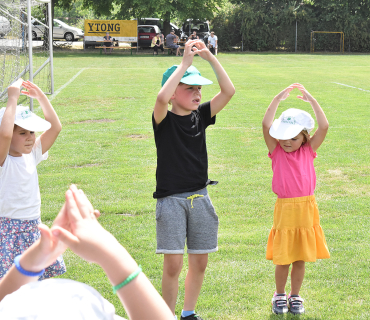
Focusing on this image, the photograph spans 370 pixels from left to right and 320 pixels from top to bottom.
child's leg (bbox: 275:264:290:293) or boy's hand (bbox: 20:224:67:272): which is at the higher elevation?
boy's hand (bbox: 20:224:67:272)

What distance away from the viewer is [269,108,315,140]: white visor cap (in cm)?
348

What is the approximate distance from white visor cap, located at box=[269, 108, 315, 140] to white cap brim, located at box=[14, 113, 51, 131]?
63.4 inches

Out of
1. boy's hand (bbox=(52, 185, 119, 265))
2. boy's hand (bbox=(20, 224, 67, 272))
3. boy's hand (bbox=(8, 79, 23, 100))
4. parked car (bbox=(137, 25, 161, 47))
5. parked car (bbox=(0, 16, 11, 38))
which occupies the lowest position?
boy's hand (bbox=(20, 224, 67, 272))

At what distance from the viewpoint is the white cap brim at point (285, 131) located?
136 inches

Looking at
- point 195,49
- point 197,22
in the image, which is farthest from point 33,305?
point 197,22

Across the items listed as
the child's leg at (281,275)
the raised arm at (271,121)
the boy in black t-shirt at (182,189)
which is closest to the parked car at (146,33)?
the raised arm at (271,121)

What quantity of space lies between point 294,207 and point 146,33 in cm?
3707

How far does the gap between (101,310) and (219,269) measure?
3424 mm

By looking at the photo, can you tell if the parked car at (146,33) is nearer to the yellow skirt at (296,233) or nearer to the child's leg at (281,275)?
the yellow skirt at (296,233)

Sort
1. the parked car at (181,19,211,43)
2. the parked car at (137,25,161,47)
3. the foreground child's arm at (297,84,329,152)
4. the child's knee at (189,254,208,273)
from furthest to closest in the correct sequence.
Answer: the parked car at (181,19,211,43), the parked car at (137,25,161,47), the foreground child's arm at (297,84,329,152), the child's knee at (189,254,208,273)

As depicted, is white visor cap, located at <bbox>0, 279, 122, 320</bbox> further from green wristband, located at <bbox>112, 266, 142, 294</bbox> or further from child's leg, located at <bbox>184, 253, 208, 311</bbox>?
child's leg, located at <bbox>184, 253, 208, 311</bbox>

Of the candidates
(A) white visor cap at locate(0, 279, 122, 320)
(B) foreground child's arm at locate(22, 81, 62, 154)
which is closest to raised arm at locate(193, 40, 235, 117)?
(B) foreground child's arm at locate(22, 81, 62, 154)

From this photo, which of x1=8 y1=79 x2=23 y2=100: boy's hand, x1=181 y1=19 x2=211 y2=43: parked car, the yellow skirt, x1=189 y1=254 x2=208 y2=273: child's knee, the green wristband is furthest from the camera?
x1=181 y1=19 x2=211 y2=43: parked car

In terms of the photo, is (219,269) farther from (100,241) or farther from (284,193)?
(100,241)
